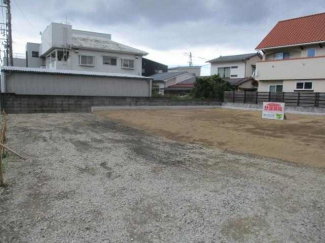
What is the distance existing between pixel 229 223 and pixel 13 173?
3.50 meters

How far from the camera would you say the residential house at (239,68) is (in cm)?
2470

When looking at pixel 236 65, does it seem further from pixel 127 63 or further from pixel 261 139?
pixel 261 139

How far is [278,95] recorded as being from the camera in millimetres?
17688

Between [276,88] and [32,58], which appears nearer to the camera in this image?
[276,88]

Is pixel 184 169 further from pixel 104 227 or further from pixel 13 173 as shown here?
pixel 13 173

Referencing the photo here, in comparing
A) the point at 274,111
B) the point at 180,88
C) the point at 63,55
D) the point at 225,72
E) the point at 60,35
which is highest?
the point at 60,35

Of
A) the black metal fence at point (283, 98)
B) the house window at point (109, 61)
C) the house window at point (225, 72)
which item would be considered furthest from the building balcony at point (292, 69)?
the house window at point (109, 61)

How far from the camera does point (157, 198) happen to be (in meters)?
3.42

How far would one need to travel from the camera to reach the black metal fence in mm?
15591

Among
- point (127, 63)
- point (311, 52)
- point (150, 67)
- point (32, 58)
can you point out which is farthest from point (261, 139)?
point (150, 67)

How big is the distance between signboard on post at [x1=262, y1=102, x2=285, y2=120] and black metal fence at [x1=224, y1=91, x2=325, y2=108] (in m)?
5.34

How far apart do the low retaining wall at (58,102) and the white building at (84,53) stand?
8103mm

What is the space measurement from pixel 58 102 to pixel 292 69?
1553 centimetres

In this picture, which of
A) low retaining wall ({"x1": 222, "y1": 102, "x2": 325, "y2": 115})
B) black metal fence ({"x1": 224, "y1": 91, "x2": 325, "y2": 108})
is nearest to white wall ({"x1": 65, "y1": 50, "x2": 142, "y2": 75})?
black metal fence ({"x1": 224, "y1": 91, "x2": 325, "y2": 108})
